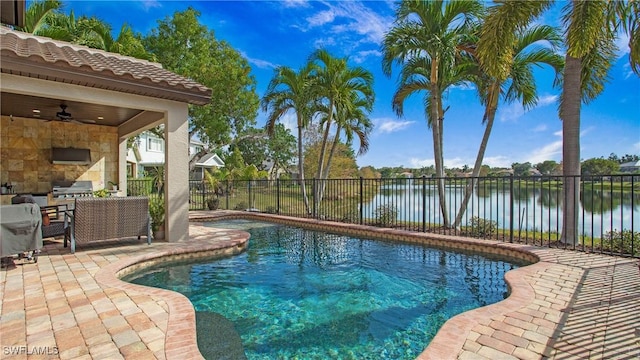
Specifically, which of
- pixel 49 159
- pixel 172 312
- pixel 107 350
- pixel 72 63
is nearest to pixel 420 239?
pixel 172 312

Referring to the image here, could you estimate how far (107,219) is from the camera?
5258mm

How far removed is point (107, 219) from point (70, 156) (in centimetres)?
382

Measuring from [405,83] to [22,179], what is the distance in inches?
397

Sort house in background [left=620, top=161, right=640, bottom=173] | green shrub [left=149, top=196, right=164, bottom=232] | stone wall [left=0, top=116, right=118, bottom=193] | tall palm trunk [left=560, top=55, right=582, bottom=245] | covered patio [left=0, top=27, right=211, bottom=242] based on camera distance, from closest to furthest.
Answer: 1. covered patio [left=0, top=27, right=211, bottom=242]
2. tall palm trunk [left=560, top=55, right=582, bottom=245]
3. green shrub [left=149, top=196, right=164, bottom=232]
4. stone wall [left=0, top=116, right=118, bottom=193]
5. house in background [left=620, top=161, right=640, bottom=173]

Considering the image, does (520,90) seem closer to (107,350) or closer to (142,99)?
(142,99)

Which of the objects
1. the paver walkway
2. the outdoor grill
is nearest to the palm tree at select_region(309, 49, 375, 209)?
the outdoor grill

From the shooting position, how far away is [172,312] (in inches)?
114

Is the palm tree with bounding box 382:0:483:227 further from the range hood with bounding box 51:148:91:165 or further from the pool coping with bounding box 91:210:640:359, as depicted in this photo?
the range hood with bounding box 51:148:91:165

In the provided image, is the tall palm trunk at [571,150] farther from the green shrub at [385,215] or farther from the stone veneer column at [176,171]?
the stone veneer column at [176,171]

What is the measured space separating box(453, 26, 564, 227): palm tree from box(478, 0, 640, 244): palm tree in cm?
110

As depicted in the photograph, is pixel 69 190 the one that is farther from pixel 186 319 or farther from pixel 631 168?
pixel 631 168

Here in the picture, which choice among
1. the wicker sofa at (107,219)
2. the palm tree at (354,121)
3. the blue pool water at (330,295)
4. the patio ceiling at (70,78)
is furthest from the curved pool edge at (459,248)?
the patio ceiling at (70,78)

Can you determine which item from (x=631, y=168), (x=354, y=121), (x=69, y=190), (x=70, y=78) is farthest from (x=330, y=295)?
(x=631, y=168)

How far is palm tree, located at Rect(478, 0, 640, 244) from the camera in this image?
523 centimetres
